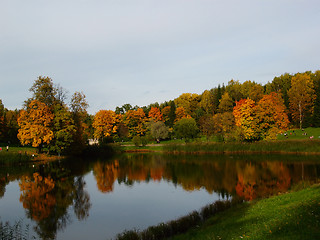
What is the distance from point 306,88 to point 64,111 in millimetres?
71043

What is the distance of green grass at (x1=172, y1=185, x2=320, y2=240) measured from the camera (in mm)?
8539

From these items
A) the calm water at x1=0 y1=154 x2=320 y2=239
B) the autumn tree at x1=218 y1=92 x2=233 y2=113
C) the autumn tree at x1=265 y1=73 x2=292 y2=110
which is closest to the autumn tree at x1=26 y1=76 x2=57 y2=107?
the calm water at x1=0 y1=154 x2=320 y2=239

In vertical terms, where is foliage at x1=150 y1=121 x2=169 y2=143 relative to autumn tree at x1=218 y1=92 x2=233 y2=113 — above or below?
below

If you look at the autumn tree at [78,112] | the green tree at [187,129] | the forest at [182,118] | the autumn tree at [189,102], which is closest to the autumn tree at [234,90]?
the forest at [182,118]

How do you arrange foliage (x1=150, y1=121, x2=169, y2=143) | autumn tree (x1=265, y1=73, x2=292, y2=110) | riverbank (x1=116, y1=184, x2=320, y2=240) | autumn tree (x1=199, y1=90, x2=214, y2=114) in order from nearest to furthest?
1. riverbank (x1=116, y1=184, x2=320, y2=240)
2. foliage (x1=150, y1=121, x2=169, y2=143)
3. autumn tree (x1=265, y1=73, x2=292, y2=110)
4. autumn tree (x1=199, y1=90, x2=214, y2=114)

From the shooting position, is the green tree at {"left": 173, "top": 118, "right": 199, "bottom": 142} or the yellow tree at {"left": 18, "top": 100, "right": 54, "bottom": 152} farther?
the green tree at {"left": 173, "top": 118, "right": 199, "bottom": 142}

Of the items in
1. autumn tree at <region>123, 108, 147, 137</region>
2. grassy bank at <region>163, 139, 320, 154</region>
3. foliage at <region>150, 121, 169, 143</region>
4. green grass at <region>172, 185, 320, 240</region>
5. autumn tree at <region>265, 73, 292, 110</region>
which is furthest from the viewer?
autumn tree at <region>265, 73, 292, 110</region>

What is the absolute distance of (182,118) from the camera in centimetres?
7281

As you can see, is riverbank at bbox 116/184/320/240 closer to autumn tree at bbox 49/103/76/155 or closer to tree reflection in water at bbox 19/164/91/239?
tree reflection in water at bbox 19/164/91/239

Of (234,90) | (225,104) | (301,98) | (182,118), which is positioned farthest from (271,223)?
(234,90)

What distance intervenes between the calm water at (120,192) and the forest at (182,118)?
1195cm

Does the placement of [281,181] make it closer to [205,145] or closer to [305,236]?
[305,236]

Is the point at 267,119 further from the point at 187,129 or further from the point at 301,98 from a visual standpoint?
the point at 301,98

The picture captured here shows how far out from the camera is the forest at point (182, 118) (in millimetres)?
46844
